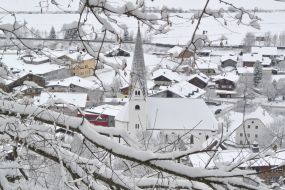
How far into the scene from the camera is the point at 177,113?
2283cm

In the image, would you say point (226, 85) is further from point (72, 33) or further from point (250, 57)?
point (72, 33)

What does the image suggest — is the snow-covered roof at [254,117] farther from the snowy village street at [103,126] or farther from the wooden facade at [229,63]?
the snowy village street at [103,126]

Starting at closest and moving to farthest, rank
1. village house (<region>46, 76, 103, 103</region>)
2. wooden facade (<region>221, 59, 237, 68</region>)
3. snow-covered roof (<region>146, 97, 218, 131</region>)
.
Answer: village house (<region>46, 76, 103, 103</region>), snow-covered roof (<region>146, 97, 218, 131</region>), wooden facade (<region>221, 59, 237, 68</region>)

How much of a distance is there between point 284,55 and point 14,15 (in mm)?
40139

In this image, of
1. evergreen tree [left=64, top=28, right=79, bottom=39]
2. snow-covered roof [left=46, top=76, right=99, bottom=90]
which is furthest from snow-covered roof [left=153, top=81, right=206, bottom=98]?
evergreen tree [left=64, top=28, right=79, bottom=39]

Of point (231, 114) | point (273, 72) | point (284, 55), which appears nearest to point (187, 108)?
point (231, 114)

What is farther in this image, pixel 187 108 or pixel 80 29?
pixel 187 108

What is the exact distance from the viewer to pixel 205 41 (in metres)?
1.64

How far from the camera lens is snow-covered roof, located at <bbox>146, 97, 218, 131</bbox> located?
2186 cm

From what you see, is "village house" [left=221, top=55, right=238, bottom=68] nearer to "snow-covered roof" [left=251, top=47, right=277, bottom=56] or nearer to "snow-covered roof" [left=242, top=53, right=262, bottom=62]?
"snow-covered roof" [left=242, top=53, right=262, bottom=62]

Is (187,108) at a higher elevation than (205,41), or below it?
below

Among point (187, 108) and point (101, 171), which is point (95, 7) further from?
point (187, 108)

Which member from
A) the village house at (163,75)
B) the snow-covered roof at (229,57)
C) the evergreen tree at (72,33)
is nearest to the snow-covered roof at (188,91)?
the snow-covered roof at (229,57)

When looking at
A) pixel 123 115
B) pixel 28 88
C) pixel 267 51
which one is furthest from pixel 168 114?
pixel 28 88
